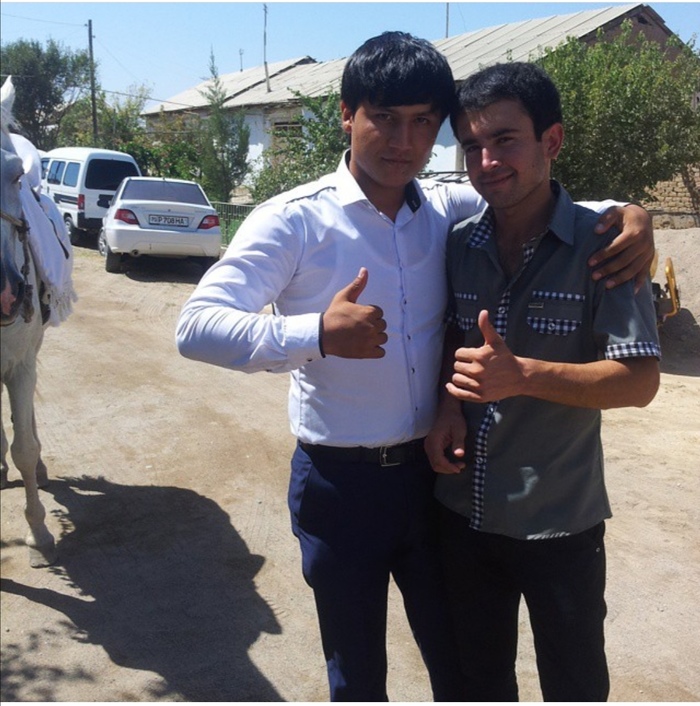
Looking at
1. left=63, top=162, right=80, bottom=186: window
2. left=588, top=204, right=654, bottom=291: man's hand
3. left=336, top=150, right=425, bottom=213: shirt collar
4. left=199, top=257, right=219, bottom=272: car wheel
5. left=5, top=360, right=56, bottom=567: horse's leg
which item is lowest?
left=5, top=360, right=56, bottom=567: horse's leg

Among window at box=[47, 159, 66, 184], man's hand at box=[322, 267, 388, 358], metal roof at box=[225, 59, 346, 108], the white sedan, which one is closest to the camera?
man's hand at box=[322, 267, 388, 358]

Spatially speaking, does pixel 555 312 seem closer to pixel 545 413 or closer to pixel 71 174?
pixel 545 413

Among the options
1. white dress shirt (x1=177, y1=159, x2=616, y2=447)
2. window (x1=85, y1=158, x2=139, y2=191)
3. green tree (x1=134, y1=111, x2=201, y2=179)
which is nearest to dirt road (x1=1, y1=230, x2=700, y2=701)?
white dress shirt (x1=177, y1=159, x2=616, y2=447)

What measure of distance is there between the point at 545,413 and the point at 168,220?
34.3 ft

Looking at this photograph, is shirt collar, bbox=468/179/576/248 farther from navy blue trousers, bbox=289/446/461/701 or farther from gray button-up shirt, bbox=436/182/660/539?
navy blue trousers, bbox=289/446/461/701

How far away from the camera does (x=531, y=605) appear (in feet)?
6.74

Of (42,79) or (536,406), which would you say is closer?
(536,406)

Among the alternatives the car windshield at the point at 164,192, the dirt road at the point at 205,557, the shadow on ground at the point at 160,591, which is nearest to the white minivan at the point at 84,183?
the car windshield at the point at 164,192

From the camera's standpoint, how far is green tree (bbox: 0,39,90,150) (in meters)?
17.6

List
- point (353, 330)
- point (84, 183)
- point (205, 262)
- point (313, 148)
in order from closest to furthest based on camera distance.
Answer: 1. point (353, 330)
2. point (205, 262)
3. point (84, 183)
4. point (313, 148)

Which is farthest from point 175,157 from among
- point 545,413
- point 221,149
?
point 545,413

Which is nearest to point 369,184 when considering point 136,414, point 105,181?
point 136,414

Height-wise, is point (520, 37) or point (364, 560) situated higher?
point (520, 37)

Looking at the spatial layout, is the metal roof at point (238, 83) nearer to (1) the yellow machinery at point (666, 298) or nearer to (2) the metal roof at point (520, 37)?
(2) the metal roof at point (520, 37)
